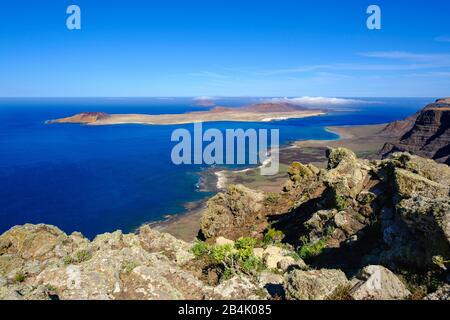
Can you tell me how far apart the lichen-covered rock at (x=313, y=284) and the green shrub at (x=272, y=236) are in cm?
1401

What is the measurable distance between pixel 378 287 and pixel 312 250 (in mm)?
9343

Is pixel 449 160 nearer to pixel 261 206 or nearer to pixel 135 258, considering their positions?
pixel 261 206

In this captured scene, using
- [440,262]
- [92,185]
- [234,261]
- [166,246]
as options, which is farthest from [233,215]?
[92,185]

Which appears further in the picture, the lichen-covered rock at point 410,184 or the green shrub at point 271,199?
the green shrub at point 271,199

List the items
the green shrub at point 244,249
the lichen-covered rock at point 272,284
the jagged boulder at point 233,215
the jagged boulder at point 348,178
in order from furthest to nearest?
the jagged boulder at point 233,215, the jagged boulder at point 348,178, the green shrub at point 244,249, the lichen-covered rock at point 272,284

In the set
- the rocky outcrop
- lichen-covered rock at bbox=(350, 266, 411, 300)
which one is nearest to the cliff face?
lichen-covered rock at bbox=(350, 266, 411, 300)

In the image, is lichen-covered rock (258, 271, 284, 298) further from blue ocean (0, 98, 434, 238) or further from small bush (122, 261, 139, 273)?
blue ocean (0, 98, 434, 238)

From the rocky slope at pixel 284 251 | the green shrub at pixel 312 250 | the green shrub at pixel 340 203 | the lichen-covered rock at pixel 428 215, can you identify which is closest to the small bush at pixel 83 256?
the rocky slope at pixel 284 251

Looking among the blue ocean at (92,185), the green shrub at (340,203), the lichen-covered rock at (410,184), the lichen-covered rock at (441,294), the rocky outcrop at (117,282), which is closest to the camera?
the lichen-covered rock at (441,294)

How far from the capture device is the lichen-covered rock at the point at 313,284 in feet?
32.2

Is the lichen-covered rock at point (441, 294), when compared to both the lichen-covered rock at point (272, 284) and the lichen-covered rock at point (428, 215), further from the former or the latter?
the lichen-covered rock at point (272, 284)

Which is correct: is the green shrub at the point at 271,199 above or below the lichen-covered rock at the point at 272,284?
below

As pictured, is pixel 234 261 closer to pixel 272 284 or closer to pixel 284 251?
pixel 272 284

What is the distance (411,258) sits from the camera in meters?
11.6
